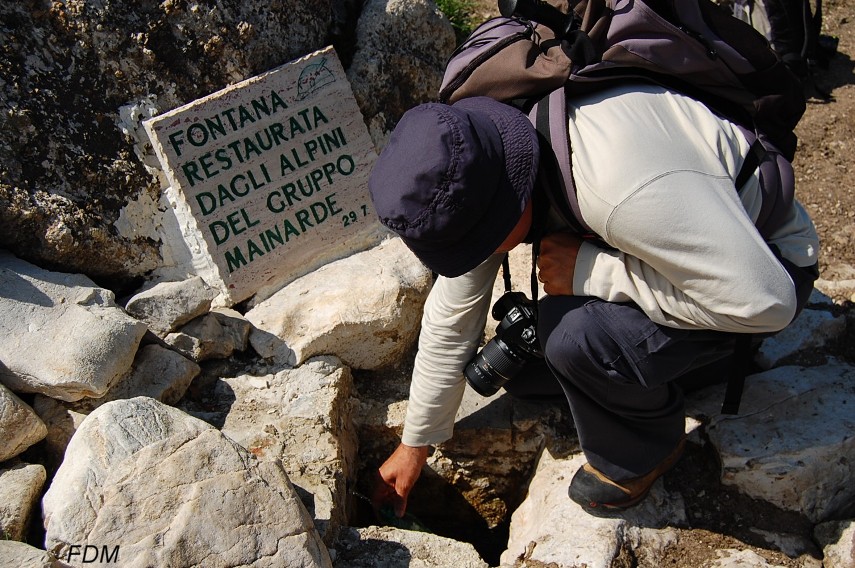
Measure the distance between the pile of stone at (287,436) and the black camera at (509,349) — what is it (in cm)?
41

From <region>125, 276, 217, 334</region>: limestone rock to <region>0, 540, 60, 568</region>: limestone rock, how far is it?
39.8 inches

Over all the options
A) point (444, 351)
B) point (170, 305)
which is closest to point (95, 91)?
point (170, 305)

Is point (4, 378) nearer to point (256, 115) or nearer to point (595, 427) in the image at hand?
point (256, 115)

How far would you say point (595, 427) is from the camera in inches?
88.8

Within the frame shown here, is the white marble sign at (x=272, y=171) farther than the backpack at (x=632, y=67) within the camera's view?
Yes

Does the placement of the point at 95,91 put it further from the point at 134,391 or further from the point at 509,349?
the point at 509,349

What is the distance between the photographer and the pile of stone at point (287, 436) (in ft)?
6.03

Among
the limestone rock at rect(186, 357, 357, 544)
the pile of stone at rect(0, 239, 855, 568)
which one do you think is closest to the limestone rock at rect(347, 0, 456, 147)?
the pile of stone at rect(0, 239, 855, 568)

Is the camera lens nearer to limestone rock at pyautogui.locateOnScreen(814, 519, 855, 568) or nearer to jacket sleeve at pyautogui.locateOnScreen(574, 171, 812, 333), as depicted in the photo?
Answer: jacket sleeve at pyautogui.locateOnScreen(574, 171, 812, 333)

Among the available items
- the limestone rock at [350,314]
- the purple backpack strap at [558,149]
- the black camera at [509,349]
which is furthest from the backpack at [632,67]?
the limestone rock at [350,314]

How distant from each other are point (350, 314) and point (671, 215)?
139cm

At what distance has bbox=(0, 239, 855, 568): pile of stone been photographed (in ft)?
6.03

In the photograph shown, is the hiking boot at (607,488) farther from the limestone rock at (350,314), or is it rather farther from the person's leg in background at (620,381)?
the limestone rock at (350,314)

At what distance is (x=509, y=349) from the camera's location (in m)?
2.37
